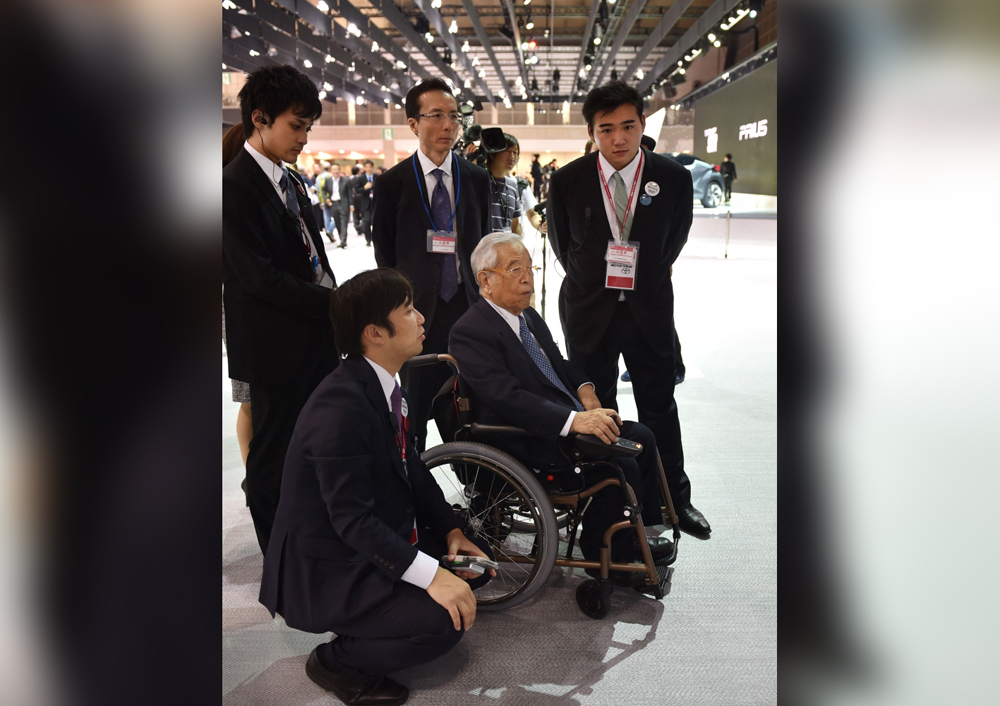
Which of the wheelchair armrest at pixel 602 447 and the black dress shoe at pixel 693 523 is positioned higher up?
the wheelchair armrest at pixel 602 447

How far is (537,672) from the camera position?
5.80ft

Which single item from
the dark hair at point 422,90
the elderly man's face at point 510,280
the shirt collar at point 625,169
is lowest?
the elderly man's face at point 510,280

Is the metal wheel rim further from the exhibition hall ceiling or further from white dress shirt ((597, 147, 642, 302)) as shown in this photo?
the exhibition hall ceiling

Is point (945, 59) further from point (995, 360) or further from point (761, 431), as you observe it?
point (761, 431)

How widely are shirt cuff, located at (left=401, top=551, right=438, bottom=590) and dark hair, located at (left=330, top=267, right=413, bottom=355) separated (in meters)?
0.47

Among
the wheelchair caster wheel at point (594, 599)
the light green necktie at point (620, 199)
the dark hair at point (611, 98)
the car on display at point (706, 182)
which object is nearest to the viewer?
the wheelchair caster wheel at point (594, 599)

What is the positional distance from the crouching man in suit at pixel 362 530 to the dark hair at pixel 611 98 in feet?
3.71

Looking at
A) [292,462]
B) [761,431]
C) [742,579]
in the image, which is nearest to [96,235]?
[292,462]

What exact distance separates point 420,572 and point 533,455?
0.54m

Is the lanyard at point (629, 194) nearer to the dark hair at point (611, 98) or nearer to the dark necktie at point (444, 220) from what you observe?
the dark hair at point (611, 98)

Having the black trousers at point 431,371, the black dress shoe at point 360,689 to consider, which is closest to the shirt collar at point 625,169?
the black trousers at point 431,371

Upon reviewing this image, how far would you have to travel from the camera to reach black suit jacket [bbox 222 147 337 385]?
1.88 m

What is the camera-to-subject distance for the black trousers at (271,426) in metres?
2.06

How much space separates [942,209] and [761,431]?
346 cm
